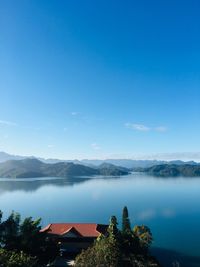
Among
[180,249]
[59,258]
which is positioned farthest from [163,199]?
[59,258]

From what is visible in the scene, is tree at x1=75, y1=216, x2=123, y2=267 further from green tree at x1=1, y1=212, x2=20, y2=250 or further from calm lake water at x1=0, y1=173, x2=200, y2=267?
calm lake water at x1=0, y1=173, x2=200, y2=267

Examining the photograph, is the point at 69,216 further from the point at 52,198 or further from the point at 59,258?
the point at 59,258

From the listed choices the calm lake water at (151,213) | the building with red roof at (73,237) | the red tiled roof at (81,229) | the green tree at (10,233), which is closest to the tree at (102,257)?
the green tree at (10,233)

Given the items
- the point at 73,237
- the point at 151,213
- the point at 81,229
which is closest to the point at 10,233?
the point at 73,237

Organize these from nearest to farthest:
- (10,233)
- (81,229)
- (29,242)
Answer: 1. (29,242)
2. (10,233)
3. (81,229)

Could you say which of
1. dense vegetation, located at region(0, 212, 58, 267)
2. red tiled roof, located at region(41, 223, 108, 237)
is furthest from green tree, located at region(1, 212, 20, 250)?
red tiled roof, located at region(41, 223, 108, 237)

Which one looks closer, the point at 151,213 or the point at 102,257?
the point at 102,257

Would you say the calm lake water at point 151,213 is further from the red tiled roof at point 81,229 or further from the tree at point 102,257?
the tree at point 102,257

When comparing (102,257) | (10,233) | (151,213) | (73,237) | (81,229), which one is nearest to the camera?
(102,257)

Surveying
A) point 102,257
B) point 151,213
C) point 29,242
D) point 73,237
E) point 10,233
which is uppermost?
point 102,257

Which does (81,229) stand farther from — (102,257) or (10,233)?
(102,257)

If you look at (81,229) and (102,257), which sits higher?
(102,257)

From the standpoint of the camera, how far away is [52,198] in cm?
11069

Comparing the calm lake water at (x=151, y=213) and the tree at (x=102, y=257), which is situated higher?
the tree at (x=102, y=257)
